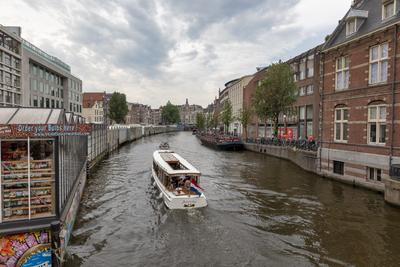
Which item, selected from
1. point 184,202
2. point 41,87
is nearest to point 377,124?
point 184,202

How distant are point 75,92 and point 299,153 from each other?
206ft

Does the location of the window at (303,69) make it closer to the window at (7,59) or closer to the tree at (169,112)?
the window at (7,59)

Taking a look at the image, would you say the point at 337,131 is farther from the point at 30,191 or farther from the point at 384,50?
the point at 30,191

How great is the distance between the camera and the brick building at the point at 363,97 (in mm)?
18922

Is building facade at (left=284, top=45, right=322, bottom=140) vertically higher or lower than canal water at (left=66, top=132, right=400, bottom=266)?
higher

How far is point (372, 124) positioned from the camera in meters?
20.7

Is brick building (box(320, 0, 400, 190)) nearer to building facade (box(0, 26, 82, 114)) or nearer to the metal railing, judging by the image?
the metal railing

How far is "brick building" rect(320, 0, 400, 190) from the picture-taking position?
18922 mm

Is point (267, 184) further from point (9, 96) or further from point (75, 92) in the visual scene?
point (75, 92)

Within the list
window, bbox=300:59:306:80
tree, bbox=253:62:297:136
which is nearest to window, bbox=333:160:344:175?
tree, bbox=253:62:297:136

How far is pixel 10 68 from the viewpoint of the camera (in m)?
46.2

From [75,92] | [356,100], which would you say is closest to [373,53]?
[356,100]

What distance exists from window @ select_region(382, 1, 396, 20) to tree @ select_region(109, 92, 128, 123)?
9234cm

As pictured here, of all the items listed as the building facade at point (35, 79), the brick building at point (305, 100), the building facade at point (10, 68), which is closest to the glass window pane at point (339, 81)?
the brick building at point (305, 100)
